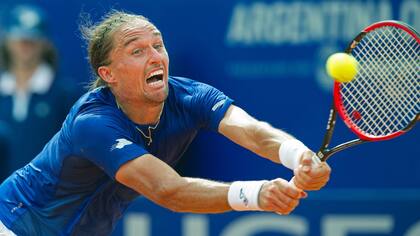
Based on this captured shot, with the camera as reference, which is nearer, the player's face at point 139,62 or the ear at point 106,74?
the player's face at point 139,62

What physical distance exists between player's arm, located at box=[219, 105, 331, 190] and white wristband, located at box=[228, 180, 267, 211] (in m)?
0.19

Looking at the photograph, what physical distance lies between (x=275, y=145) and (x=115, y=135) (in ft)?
2.57

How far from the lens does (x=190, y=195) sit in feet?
16.0

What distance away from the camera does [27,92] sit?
7926 millimetres

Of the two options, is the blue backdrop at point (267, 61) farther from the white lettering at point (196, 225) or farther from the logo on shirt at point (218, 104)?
the logo on shirt at point (218, 104)

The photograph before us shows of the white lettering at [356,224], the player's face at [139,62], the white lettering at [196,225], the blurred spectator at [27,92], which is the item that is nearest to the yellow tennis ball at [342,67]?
the player's face at [139,62]

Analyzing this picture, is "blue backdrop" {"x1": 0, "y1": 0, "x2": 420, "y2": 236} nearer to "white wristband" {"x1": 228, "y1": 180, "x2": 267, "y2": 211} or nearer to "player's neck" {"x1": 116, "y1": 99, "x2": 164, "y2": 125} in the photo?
"player's neck" {"x1": 116, "y1": 99, "x2": 164, "y2": 125}

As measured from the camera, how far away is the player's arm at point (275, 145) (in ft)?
15.4

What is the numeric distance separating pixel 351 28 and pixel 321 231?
1.60 metres

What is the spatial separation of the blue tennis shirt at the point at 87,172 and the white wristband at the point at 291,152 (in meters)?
0.49

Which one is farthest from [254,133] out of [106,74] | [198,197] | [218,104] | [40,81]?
[40,81]

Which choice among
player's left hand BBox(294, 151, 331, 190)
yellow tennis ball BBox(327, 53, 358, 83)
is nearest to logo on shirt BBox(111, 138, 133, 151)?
player's left hand BBox(294, 151, 331, 190)

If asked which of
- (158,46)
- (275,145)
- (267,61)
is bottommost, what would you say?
(275,145)

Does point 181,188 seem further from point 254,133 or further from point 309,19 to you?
point 309,19
